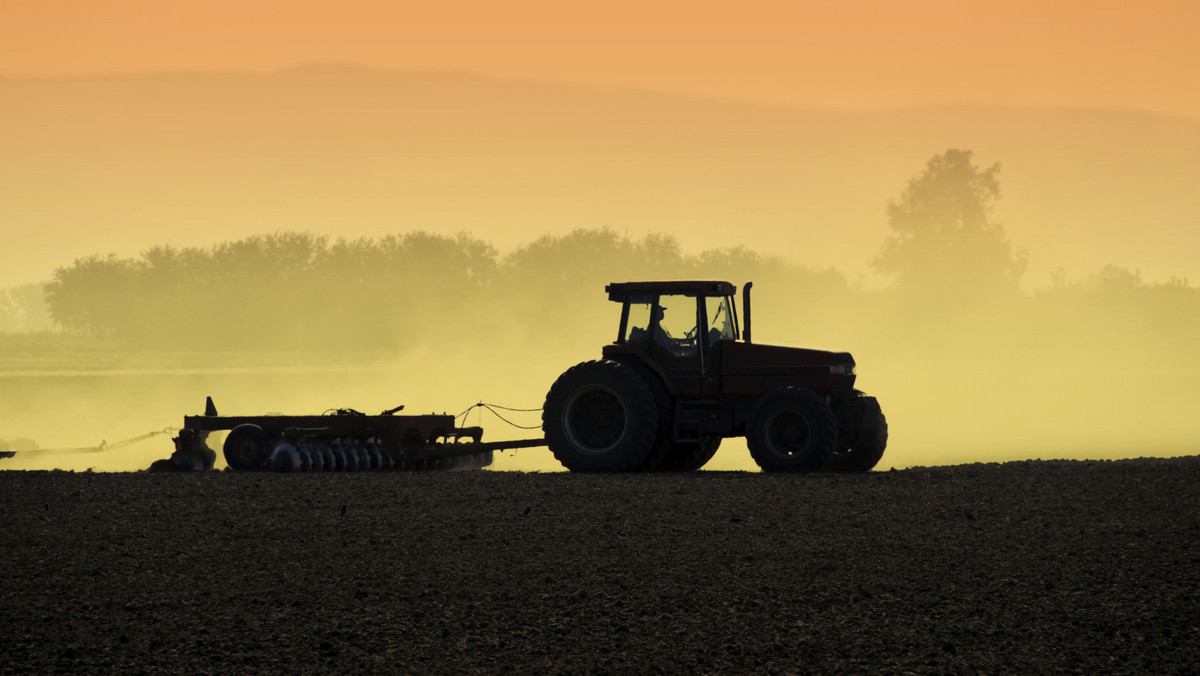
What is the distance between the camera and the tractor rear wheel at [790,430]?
16312 mm

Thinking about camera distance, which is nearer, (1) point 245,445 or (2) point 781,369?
(2) point 781,369

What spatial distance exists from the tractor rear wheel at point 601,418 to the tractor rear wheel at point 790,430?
59.1 inches

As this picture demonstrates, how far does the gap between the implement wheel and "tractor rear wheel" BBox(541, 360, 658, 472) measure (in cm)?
481

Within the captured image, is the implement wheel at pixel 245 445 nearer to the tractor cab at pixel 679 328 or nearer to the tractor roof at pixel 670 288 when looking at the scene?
the tractor cab at pixel 679 328

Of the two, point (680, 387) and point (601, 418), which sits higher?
point (680, 387)

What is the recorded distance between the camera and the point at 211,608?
961 centimetres

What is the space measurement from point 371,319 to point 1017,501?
8300 centimetres

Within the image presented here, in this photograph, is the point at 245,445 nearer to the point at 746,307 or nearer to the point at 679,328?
the point at 679,328

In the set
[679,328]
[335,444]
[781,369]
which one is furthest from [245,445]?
[781,369]

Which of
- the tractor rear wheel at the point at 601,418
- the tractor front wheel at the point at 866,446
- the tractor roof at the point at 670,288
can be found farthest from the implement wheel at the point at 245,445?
the tractor front wheel at the point at 866,446

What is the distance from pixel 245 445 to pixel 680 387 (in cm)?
716

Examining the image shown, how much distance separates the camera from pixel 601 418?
58.1 feet

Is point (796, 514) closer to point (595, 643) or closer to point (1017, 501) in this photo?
point (1017, 501)

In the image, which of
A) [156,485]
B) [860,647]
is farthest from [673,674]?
[156,485]
